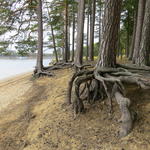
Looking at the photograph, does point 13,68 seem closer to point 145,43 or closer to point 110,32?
point 145,43

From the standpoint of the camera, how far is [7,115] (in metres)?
5.91

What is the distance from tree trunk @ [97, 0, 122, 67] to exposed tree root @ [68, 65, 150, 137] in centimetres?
30

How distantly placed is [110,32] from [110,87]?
137cm

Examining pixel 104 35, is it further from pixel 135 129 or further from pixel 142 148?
pixel 142 148

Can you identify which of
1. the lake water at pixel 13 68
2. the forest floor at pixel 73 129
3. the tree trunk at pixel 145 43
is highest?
the tree trunk at pixel 145 43

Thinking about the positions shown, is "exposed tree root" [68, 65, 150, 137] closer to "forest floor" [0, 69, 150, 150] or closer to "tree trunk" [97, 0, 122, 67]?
"forest floor" [0, 69, 150, 150]

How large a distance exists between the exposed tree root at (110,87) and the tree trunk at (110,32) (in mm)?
296

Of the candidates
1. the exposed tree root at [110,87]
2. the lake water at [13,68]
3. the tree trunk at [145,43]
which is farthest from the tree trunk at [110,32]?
the lake water at [13,68]

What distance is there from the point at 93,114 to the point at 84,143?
85 centimetres

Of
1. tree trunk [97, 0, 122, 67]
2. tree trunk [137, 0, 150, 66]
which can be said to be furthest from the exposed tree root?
tree trunk [137, 0, 150, 66]

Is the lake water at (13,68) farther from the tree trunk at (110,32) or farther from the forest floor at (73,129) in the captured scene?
the tree trunk at (110,32)

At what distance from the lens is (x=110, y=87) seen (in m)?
4.19

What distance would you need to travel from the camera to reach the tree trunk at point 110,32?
4360 millimetres

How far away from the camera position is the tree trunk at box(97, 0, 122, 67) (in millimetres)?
4360
